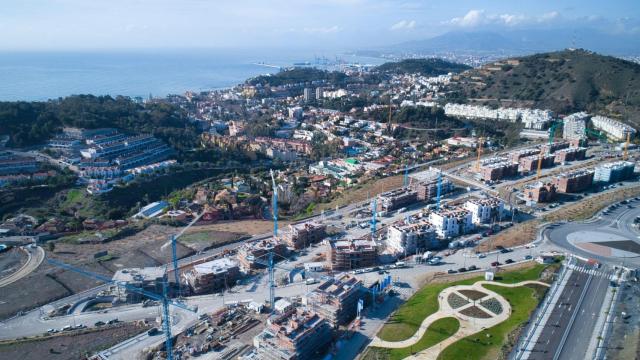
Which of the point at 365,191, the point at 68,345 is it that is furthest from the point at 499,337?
the point at 365,191

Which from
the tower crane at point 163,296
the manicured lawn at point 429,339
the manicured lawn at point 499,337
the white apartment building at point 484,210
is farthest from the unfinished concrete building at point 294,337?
the white apartment building at point 484,210

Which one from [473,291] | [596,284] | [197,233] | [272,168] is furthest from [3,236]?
[596,284]

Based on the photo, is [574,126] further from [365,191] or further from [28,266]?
[28,266]

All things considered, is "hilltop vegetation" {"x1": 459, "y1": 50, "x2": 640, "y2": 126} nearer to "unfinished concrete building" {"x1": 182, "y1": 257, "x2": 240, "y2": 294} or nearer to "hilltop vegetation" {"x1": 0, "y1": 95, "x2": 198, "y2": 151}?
"hilltop vegetation" {"x1": 0, "y1": 95, "x2": 198, "y2": 151}

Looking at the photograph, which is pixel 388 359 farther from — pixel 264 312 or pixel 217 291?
pixel 217 291

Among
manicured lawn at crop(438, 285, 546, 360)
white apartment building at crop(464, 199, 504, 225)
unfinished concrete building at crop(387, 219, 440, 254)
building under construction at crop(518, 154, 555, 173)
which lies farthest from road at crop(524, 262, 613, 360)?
building under construction at crop(518, 154, 555, 173)

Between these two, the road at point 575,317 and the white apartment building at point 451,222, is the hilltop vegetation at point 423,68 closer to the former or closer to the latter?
the white apartment building at point 451,222
